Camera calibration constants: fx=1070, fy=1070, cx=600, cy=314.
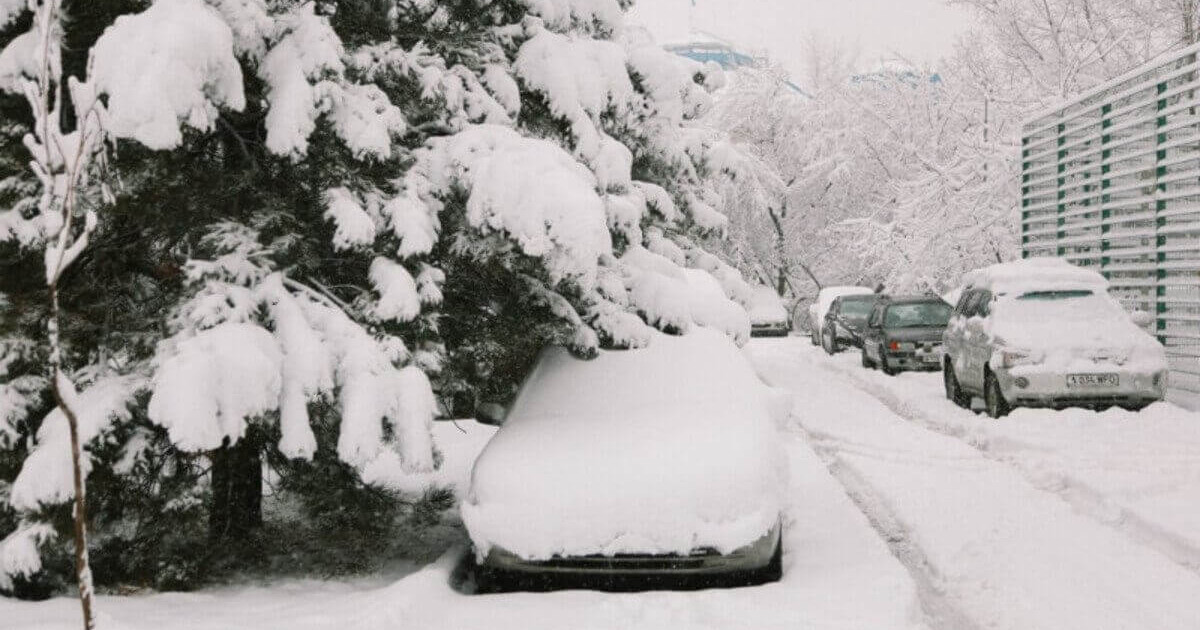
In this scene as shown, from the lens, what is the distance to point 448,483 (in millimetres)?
9016

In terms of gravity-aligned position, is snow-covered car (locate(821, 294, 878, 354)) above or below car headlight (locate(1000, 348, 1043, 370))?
below

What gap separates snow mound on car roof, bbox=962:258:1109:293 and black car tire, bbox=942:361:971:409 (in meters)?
1.68

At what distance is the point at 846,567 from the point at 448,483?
3.95 m

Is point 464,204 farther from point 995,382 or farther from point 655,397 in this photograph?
point 995,382

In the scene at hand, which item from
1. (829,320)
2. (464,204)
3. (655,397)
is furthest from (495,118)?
(829,320)

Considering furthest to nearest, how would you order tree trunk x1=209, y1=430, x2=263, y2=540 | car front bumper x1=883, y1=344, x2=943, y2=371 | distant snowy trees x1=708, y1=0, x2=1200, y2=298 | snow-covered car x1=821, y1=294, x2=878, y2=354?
1. distant snowy trees x1=708, y1=0, x2=1200, y2=298
2. snow-covered car x1=821, y1=294, x2=878, y2=354
3. car front bumper x1=883, y1=344, x2=943, y2=371
4. tree trunk x1=209, y1=430, x2=263, y2=540

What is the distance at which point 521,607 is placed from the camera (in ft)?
17.7

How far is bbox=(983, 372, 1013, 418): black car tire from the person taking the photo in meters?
12.9

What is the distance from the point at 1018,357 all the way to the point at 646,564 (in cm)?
823

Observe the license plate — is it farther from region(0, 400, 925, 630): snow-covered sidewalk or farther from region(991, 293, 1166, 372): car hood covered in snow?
region(0, 400, 925, 630): snow-covered sidewalk

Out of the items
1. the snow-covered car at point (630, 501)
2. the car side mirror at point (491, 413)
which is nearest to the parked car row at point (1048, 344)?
the snow-covered car at point (630, 501)

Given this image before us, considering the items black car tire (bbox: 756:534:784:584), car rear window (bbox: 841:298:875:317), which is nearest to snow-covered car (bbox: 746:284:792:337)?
car rear window (bbox: 841:298:875:317)

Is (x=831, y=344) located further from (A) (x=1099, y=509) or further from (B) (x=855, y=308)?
(A) (x=1099, y=509)

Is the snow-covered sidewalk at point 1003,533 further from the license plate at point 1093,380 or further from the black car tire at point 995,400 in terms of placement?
the license plate at point 1093,380
